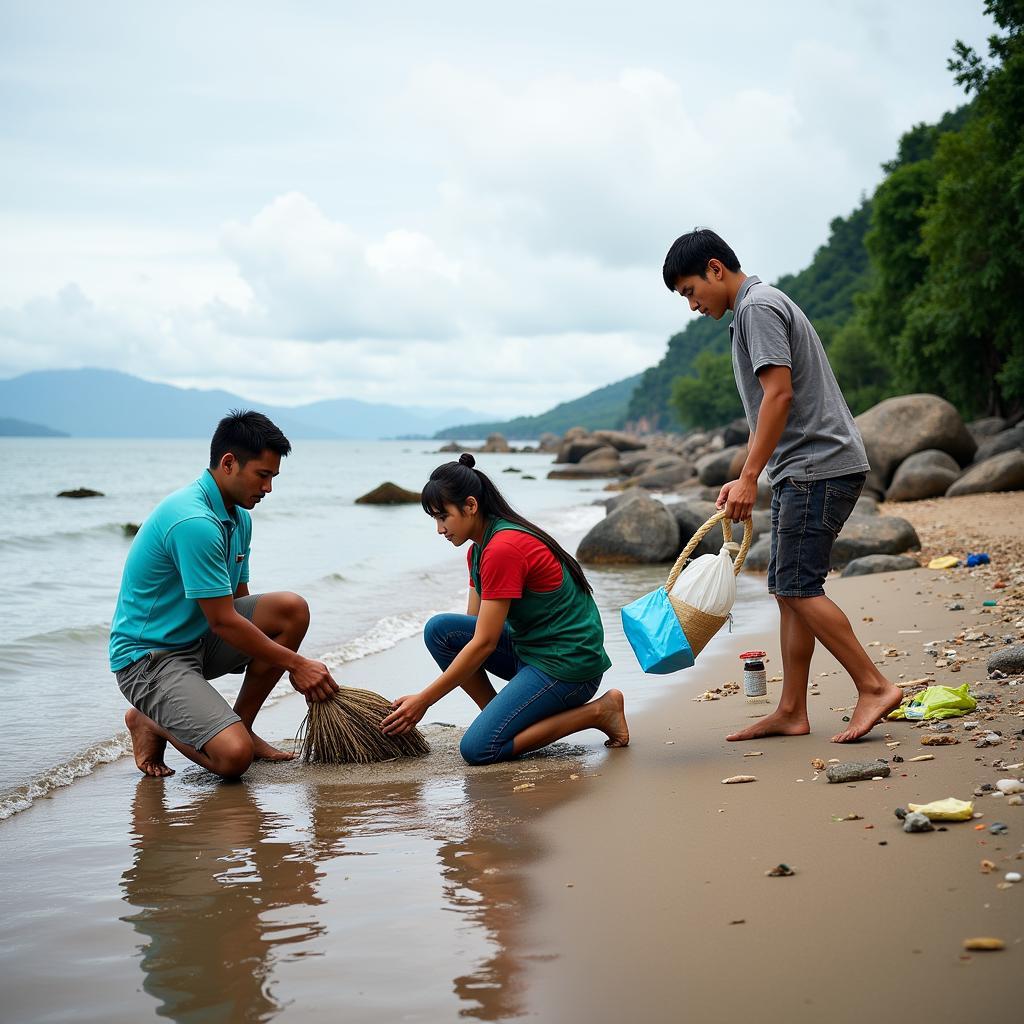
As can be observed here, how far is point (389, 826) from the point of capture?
4094 millimetres

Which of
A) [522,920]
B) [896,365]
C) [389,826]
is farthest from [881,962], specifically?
[896,365]

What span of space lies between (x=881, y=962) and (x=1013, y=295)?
24.3m

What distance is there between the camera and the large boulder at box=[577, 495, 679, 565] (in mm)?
14570

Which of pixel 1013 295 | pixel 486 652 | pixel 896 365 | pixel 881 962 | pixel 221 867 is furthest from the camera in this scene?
pixel 896 365

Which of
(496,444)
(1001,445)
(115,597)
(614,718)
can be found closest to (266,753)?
(614,718)

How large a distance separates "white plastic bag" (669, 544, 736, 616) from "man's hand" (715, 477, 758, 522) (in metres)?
0.28

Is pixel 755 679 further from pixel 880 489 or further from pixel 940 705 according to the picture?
pixel 880 489

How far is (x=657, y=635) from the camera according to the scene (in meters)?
4.70

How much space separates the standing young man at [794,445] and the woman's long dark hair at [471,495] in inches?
31.9

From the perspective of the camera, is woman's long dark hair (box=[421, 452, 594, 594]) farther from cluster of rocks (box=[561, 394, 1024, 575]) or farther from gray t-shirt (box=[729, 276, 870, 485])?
cluster of rocks (box=[561, 394, 1024, 575])

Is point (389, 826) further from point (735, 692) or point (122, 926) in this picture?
point (735, 692)

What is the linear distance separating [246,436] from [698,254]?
2.20 meters

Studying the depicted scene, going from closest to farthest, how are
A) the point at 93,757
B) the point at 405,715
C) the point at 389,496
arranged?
the point at 405,715, the point at 93,757, the point at 389,496

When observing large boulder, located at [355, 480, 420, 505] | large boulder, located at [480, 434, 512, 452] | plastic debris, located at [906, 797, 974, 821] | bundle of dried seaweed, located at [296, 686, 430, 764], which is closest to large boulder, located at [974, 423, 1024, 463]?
large boulder, located at [355, 480, 420, 505]
